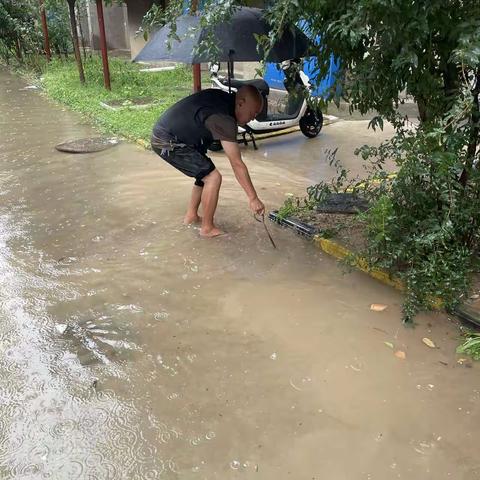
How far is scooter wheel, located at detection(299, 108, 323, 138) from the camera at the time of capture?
26.5 feet

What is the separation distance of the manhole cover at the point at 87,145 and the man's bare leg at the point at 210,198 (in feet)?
12.2

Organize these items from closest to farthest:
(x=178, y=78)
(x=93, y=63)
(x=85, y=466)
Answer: (x=85, y=466) < (x=178, y=78) < (x=93, y=63)

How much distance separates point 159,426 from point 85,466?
0.42 metres

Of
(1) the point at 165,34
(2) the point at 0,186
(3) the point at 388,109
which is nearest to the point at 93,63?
(2) the point at 0,186

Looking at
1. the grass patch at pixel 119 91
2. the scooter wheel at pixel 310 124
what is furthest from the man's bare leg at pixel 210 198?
the scooter wheel at pixel 310 124

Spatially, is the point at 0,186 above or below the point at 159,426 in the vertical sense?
below

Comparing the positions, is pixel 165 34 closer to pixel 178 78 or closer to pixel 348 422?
pixel 348 422

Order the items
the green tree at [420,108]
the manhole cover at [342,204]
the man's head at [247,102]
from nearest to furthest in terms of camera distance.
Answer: the green tree at [420,108] → the man's head at [247,102] → the manhole cover at [342,204]

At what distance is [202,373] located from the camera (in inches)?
124

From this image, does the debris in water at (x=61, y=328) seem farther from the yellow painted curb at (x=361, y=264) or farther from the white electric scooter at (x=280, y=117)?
the white electric scooter at (x=280, y=117)

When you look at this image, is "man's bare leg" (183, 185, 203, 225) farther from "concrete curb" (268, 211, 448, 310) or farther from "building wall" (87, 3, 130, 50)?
"building wall" (87, 3, 130, 50)

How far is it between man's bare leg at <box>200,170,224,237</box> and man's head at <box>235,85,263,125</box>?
1.84ft

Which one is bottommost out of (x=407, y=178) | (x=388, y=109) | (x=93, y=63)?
(x=93, y=63)

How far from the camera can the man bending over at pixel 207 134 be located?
14.2ft
